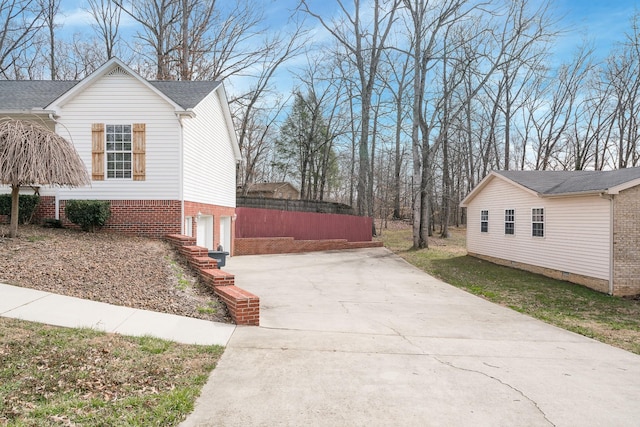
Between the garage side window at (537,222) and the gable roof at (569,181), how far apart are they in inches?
34.1

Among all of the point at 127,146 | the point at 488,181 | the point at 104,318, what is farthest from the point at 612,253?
the point at 127,146

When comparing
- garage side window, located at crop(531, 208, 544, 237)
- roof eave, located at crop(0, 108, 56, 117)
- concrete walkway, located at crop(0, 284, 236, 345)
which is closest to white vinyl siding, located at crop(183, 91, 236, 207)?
roof eave, located at crop(0, 108, 56, 117)

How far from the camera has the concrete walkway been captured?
4.95 metres

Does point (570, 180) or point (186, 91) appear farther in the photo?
point (570, 180)

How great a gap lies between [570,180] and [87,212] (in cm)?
1681

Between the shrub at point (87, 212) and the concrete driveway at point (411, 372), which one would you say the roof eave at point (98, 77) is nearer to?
the shrub at point (87, 212)

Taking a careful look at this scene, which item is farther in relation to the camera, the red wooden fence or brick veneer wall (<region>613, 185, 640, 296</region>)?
the red wooden fence

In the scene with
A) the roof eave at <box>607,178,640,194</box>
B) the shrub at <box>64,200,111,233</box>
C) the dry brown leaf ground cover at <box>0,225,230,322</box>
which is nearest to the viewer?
the dry brown leaf ground cover at <box>0,225,230,322</box>

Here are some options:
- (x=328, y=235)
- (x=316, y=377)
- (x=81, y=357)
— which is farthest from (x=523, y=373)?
(x=328, y=235)

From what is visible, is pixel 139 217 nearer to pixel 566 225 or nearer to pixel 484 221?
pixel 566 225

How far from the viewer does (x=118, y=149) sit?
11.4 m

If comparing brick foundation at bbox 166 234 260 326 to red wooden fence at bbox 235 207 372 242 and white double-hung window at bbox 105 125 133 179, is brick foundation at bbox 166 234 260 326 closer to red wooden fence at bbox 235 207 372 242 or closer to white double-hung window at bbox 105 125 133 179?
white double-hung window at bbox 105 125 133 179

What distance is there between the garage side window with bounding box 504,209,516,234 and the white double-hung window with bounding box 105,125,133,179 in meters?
15.0

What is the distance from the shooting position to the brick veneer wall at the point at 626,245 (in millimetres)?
11391
